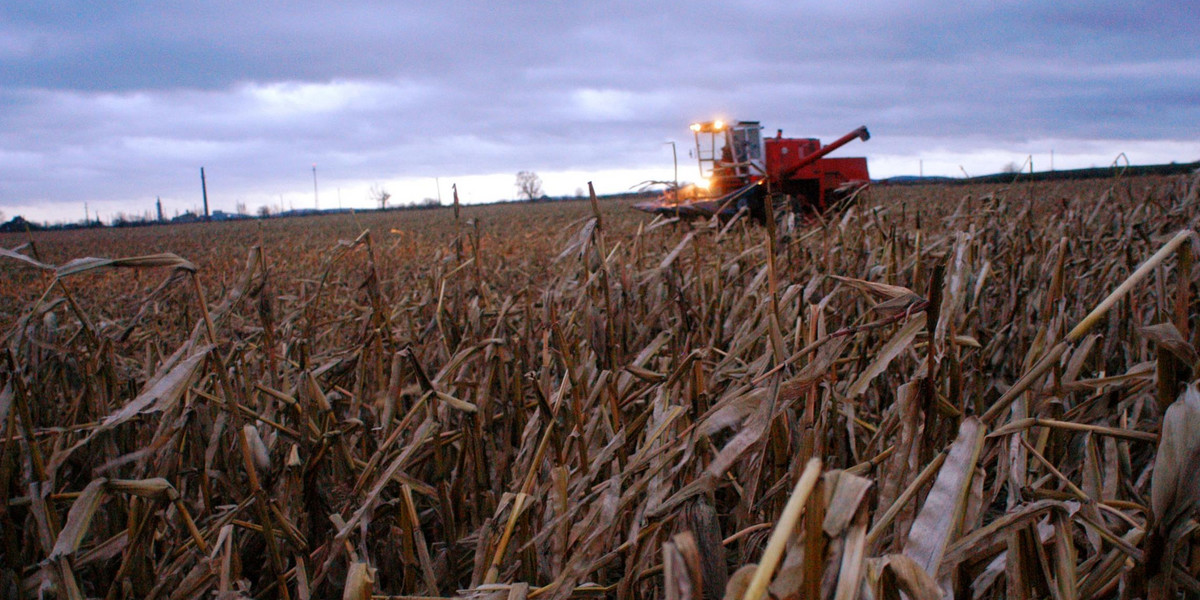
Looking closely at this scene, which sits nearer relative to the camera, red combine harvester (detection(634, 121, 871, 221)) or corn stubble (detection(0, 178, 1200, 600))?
corn stubble (detection(0, 178, 1200, 600))

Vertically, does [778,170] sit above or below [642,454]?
above

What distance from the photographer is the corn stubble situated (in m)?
0.90

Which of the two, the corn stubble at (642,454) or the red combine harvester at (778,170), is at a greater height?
the red combine harvester at (778,170)

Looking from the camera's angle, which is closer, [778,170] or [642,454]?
[642,454]

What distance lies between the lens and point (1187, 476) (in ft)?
2.60

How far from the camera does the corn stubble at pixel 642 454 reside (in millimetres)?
899

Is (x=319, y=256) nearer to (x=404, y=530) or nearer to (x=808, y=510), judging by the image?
(x=404, y=530)

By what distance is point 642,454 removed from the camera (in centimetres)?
129

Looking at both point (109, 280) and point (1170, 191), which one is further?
point (109, 280)

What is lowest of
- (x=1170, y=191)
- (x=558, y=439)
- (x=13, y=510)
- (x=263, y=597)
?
(x=263, y=597)

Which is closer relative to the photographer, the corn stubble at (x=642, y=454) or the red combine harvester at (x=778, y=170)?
the corn stubble at (x=642, y=454)

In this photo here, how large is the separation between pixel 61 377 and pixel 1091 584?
333 cm

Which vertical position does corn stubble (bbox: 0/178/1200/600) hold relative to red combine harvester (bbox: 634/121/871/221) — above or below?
below

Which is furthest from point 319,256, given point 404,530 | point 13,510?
point 404,530
